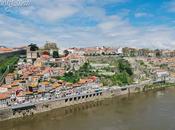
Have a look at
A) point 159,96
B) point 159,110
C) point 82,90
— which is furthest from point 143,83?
point 159,110

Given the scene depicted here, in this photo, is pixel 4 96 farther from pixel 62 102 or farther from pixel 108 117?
pixel 108 117

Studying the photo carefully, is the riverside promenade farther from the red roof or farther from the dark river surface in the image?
the red roof

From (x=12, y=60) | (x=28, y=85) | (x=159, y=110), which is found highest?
(x=12, y=60)

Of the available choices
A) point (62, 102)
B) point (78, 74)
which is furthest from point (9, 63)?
point (62, 102)

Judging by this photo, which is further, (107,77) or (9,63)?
(9,63)

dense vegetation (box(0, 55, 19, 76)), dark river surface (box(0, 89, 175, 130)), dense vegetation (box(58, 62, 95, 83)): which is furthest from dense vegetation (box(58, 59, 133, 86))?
dense vegetation (box(0, 55, 19, 76))

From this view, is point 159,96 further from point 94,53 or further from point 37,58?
point 94,53
